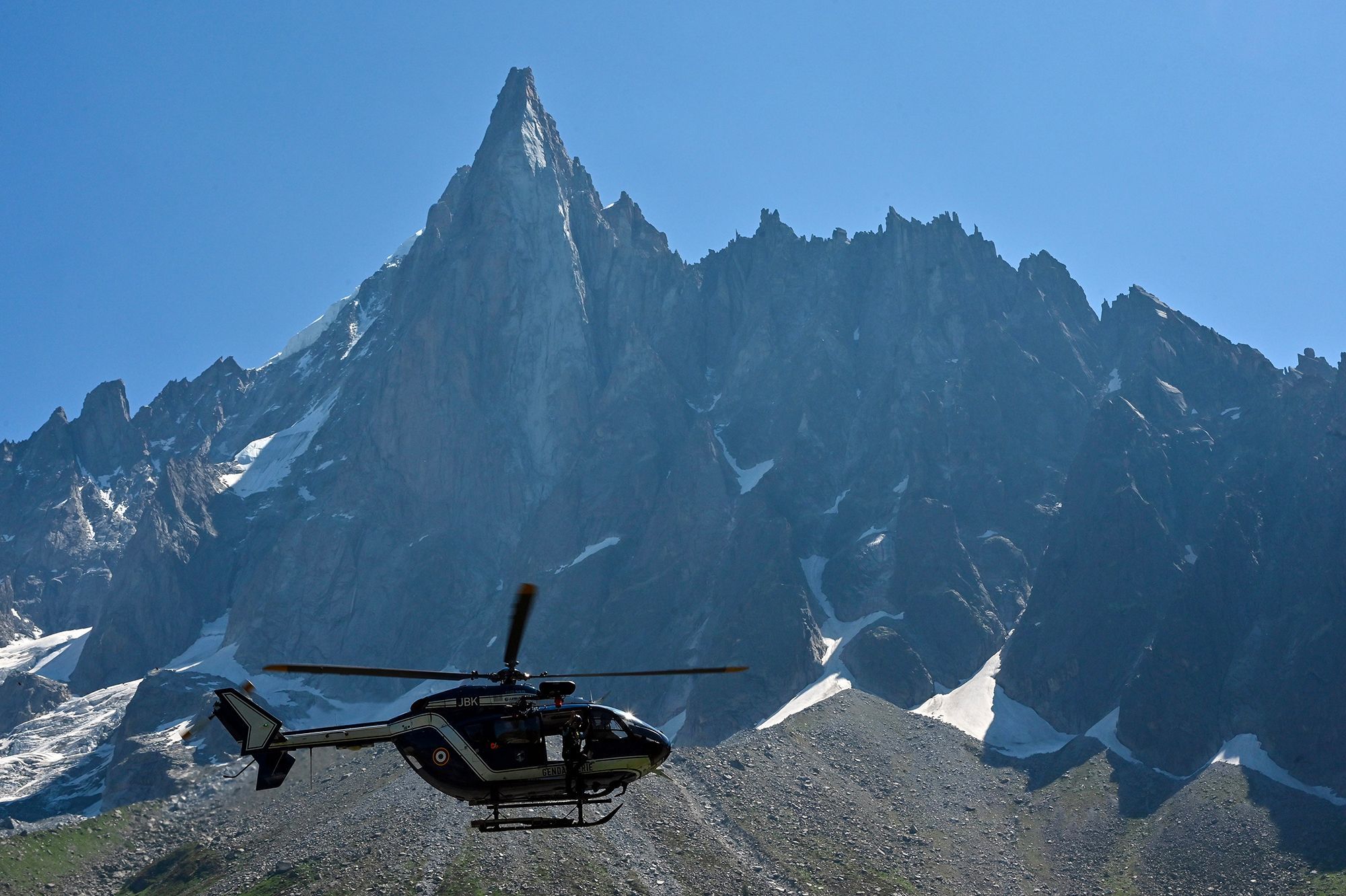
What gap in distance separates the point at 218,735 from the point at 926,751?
104660 mm

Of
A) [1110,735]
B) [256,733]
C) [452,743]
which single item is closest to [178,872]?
[256,733]

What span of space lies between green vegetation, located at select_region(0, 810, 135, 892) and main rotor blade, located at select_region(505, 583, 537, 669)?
312ft

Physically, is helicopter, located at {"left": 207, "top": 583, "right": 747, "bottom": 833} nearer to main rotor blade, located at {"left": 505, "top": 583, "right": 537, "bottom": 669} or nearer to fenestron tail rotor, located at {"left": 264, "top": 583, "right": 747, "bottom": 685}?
fenestron tail rotor, located at {"left": 264, "top": 583, "right": 747, "bottom": 685}

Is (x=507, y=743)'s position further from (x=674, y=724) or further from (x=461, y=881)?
(x=674, y=724)

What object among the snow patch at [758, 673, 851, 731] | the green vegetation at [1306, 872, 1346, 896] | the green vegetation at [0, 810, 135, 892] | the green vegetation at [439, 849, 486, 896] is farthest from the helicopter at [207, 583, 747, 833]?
the snow patch at [758, 673, 851, 731]

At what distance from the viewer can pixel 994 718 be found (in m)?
172

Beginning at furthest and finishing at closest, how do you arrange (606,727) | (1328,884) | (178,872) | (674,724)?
1. (674,724)
2. (178,872)
3. (1328,884)
4. (606,727)

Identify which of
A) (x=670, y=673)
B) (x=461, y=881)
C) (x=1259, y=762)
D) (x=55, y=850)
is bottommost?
(x=55, y=850)

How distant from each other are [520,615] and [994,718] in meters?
150

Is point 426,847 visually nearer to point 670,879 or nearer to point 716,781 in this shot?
point 670,879

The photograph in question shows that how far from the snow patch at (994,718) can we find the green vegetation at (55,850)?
98.1 m

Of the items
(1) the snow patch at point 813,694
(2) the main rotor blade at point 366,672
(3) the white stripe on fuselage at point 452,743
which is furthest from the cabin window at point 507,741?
(1) the snow patch at point 813,694

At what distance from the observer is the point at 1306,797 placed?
134250 mm

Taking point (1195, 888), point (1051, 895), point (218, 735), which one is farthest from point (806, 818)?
point (218, 735)
